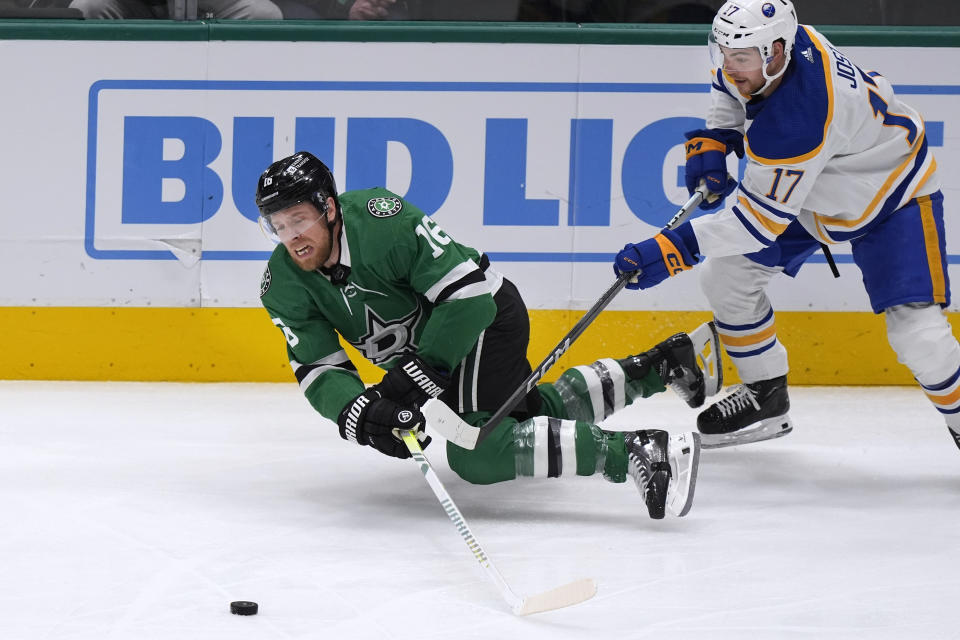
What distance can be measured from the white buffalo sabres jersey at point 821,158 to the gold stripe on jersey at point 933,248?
1.5 inches

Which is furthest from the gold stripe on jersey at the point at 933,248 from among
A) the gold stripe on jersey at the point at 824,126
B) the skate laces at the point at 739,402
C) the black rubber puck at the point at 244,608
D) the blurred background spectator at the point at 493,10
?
the black rubber puck at the point at 244,608

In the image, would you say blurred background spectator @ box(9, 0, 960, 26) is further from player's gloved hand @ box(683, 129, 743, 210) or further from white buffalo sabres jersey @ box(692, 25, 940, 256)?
white buffalo sabres jersey @ box(692, 25, 940, 256)

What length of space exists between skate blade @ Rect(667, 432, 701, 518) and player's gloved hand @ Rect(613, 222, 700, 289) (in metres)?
0.38

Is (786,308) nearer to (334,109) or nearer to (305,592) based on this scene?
(334,109)

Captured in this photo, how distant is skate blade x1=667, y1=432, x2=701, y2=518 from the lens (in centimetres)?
228

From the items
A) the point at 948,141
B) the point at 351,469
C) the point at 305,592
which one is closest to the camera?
the point at 305,592

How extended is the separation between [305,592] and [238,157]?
2.35 m

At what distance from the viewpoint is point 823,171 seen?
266 centimetres

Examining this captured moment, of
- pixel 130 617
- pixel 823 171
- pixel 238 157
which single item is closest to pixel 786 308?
pixel 823 171

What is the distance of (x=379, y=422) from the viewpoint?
7.36ft

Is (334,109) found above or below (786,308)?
above

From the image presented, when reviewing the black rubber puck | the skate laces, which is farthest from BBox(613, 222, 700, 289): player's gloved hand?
the black rubber puck

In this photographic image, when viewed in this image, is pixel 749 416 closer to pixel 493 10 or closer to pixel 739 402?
pixel 739 402

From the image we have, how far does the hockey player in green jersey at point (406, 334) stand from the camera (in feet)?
7.48
